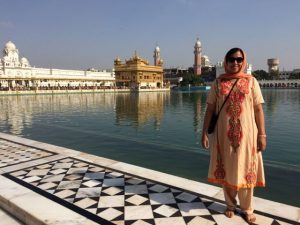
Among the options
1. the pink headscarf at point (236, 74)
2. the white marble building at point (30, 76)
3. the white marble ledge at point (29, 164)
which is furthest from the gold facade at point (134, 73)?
the pink headscarf at point (236, 74)

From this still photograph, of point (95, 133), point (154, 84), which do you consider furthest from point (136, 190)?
point (154, 84)

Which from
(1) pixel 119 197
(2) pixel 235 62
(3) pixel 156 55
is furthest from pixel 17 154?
(3) pixel 156 55

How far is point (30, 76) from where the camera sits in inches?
2645

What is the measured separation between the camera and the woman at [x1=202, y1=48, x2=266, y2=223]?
3254mm

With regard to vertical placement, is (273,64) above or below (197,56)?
below

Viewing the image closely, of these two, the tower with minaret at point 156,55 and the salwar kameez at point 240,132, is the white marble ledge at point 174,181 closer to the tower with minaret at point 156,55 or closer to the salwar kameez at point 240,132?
the salwar kameez at point 240,132

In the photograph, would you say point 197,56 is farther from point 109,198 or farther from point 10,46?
point 109,198

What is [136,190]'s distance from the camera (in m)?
4.29

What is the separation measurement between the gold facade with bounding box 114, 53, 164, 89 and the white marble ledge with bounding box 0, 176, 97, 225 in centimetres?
7587

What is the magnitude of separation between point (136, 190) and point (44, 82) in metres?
72.3

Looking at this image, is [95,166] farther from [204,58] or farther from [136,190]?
[204,58]

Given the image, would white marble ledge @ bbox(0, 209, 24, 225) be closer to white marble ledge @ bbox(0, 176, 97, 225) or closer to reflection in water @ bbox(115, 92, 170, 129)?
white marble ledge @ bbox(0, 176, 97, 225)

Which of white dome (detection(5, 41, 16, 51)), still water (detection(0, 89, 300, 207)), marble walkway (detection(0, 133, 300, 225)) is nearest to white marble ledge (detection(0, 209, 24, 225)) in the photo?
marble walkway (detection(0, 133, 300, 225))

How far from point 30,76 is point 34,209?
228 ft
